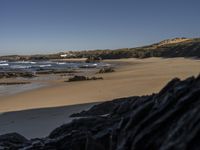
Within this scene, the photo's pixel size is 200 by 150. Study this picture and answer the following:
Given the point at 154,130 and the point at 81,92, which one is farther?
the point at 81,92

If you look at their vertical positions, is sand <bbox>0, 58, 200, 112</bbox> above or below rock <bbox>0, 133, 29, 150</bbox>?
below

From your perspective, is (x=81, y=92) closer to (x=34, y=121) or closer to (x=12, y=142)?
(x=34, y=121)

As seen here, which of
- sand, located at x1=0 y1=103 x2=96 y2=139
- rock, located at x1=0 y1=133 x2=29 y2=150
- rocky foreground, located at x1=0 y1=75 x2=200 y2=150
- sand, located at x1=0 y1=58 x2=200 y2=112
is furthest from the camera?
sand, located at x1=0 y1=58 x2=200 y2=112

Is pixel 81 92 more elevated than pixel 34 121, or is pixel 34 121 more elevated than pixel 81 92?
pixel 34 121

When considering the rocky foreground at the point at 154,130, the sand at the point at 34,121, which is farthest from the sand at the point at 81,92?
the rocky foreground at the point at 154,130


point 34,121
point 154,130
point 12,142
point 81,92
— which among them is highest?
point 154,130

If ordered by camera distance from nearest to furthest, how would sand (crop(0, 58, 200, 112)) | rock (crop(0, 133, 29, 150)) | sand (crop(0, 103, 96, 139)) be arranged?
rock (crop(0, 133, 29, 150))
sand (crop(0, 103, 96, 139))
sand (crop(0, 58, 200, 112))

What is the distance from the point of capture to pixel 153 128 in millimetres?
4973

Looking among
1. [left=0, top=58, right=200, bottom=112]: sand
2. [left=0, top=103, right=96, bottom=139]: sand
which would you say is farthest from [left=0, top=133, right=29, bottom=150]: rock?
[left=0, top=58, right=200, bottom=112]: sand

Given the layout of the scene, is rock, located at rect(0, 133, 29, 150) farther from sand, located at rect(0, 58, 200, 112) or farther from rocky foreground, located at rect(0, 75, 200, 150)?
sand, located at rect(0, 58, 200, 112)

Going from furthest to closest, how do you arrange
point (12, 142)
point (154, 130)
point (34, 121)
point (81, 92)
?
point (81, 92) < point (34, 121) < point (12, 142) < point (154, 130)

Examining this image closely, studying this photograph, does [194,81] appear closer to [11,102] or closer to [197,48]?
[11,102]

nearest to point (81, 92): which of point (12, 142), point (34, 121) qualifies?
point (34, 121)

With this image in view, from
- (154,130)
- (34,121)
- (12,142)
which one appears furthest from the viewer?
(34,121)
